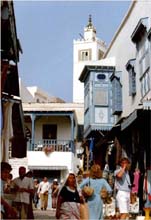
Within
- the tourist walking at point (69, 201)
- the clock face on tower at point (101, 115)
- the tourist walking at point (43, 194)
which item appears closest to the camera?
the tourist walking at point (69, 201)

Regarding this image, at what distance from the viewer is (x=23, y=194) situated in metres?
10.7

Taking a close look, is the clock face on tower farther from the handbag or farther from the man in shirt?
the handbag

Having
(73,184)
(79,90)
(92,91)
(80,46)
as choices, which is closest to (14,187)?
(73,184)

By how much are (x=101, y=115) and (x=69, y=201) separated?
15939 mm

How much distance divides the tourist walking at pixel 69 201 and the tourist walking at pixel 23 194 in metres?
1.86

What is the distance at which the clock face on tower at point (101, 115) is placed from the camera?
79.8 ft

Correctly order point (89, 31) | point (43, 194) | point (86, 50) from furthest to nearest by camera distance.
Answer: point (89, 31) < point (86, 50) < point (43, 194)

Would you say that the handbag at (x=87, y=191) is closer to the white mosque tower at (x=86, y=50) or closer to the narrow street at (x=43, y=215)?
the narrow street at (x=43, y=215)

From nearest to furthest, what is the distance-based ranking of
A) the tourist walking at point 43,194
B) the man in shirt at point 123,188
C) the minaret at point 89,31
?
the man in shirt at point 123,188
the tourist walking at point 43,194
the minaret at point 89,31

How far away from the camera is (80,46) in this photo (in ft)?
216

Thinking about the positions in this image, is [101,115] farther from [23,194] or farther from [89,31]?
[89,31]

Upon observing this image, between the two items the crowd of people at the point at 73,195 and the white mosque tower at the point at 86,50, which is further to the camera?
the white mosque tower at the point at 86,50

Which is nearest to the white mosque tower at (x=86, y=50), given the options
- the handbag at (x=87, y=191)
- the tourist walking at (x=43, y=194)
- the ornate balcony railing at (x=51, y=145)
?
the ornate balcony railing at (x=51, y=145)

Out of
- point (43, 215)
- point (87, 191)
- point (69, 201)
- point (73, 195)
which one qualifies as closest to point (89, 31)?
point (43, 215)
